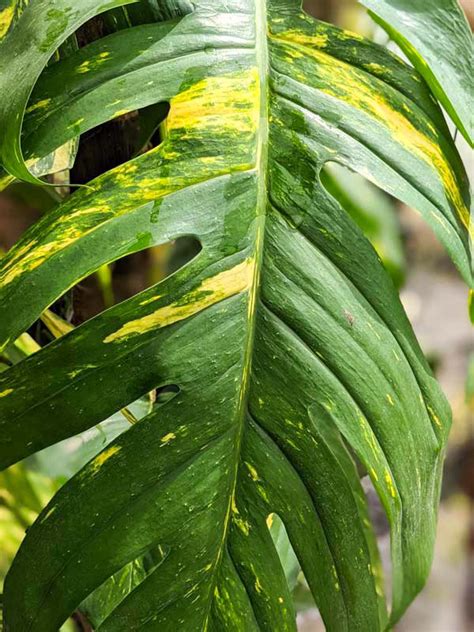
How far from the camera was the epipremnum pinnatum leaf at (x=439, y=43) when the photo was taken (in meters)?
0.59

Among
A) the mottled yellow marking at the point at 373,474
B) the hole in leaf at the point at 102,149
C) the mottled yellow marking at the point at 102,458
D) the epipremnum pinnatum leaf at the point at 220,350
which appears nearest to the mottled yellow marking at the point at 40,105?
the epipremnum pinnatum leaf at the point at 220,350

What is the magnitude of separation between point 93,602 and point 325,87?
49cm

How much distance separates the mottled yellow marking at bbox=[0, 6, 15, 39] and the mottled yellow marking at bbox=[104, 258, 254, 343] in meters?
0.25

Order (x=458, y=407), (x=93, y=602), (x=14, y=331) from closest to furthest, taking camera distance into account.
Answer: (x=14, y=331) < (x=93, y=602) < (x=458, y=407)

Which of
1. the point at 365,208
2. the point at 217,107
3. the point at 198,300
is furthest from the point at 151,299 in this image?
the point at 365,208

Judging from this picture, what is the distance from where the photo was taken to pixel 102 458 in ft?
1.63

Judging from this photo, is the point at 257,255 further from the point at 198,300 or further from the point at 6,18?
the point at 6,18

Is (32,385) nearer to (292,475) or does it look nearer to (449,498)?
(292,475)

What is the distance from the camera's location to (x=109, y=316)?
1.62 feet

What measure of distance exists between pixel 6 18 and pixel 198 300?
0.27 metres

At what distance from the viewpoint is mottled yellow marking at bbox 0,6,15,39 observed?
1.81 feet

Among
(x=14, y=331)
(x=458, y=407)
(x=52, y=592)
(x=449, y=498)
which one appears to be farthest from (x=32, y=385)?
(x=449, y=498)

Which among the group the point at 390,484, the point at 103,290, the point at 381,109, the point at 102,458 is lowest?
the point at 390,484


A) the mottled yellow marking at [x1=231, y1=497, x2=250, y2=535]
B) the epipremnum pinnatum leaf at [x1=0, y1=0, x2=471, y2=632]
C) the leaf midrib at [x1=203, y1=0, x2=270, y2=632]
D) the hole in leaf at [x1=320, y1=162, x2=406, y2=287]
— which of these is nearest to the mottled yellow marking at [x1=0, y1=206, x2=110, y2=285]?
the epipremnum pinnatum leaf at [x1=0, y1=0, x2=471, y2=632]
